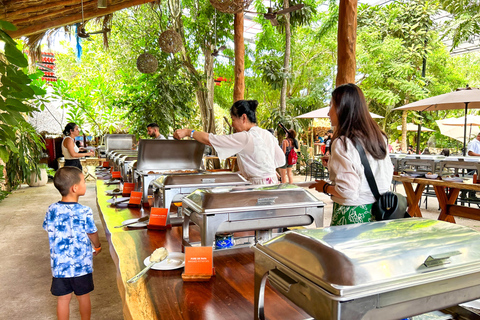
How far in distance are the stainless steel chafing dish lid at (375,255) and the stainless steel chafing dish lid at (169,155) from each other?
2.03 meters

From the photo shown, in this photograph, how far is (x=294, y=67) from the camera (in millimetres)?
15125

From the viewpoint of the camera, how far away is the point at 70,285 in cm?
177

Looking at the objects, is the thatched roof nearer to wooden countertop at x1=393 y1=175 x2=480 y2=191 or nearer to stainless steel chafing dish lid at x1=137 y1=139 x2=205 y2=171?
stainless steel chafing dish lid at x1=137 y1=139 x2=205 y2=171

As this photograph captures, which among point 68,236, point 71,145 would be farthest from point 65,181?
point 71,145

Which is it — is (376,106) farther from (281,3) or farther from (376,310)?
(376,310)

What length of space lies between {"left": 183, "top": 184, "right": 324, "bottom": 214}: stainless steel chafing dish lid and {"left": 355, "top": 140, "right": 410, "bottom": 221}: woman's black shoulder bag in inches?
10.9

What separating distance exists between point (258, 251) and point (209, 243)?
42cm

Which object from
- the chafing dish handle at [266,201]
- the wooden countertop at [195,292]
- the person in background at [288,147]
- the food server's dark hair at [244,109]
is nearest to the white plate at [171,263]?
the wooden countertop at [195,292]

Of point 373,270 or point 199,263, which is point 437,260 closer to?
point 373,270

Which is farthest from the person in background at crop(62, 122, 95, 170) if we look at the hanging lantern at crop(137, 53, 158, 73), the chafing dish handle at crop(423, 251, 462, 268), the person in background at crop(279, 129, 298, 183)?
the chafing dish handle at crop(423, 251, 462, 268)

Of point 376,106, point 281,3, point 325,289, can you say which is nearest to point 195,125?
point 281,3

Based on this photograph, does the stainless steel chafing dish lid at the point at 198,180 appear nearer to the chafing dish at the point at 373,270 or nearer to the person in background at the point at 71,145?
the chafing dish at the point at 373,270

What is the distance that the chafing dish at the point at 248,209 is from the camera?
1265 millimetres

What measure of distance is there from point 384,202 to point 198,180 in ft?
3.19
